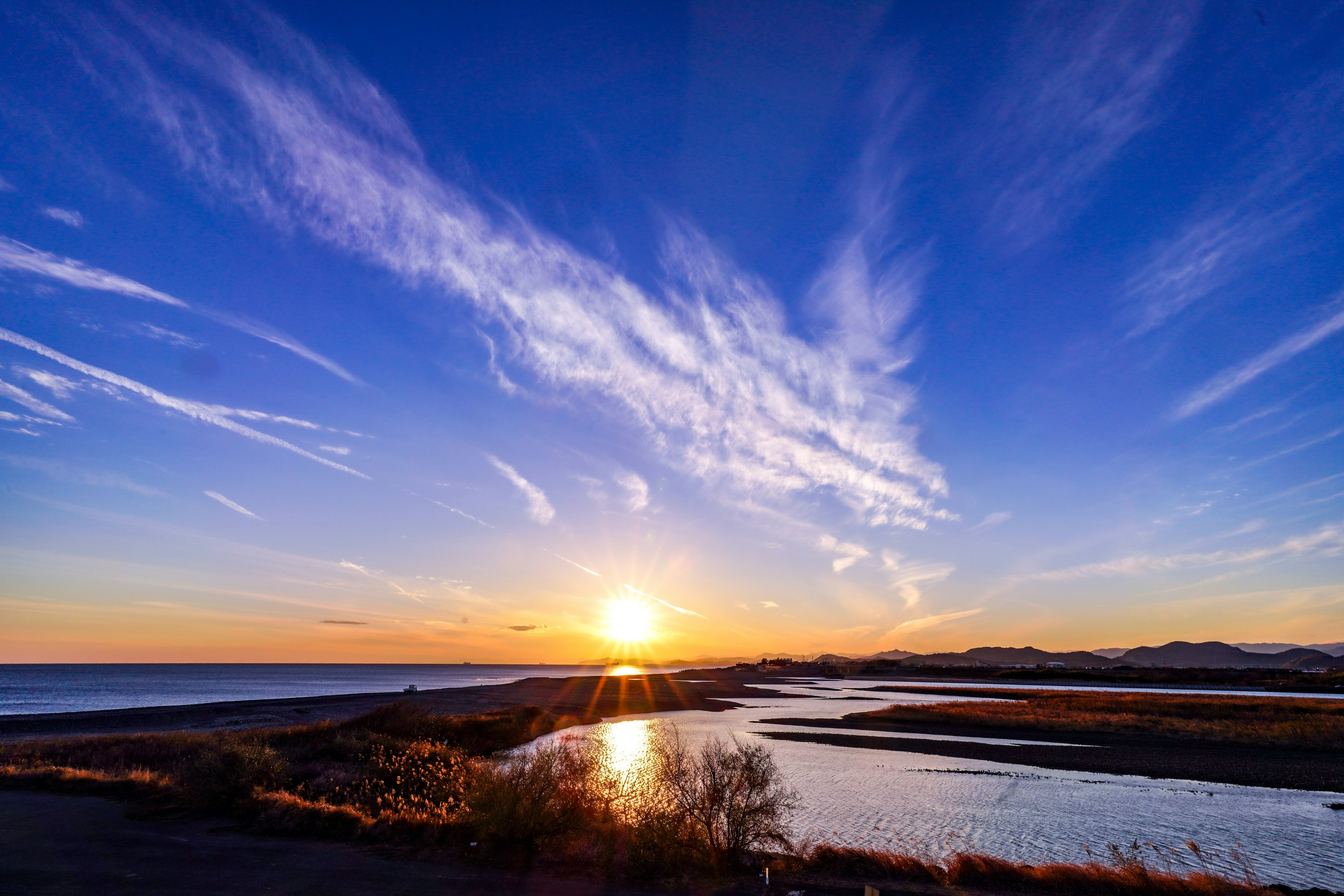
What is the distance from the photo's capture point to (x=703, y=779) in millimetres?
15000

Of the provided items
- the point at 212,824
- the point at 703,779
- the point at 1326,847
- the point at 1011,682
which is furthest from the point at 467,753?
the point at 1011,682

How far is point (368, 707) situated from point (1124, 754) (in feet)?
202

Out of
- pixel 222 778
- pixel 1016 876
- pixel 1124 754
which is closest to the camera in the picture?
pixel 1016 876

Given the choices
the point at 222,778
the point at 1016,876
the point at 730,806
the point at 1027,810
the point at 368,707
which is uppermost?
the point at 222,778

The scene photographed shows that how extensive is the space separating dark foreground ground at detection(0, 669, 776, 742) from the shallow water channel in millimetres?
28458

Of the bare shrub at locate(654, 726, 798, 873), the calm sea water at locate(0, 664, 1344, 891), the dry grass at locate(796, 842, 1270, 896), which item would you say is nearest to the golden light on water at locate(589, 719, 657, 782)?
the calm sea water at locate(0, 664, 1344, 891)

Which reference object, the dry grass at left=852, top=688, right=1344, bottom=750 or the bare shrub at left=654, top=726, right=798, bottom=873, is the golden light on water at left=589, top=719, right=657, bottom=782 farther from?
the dry grass at left=852, top=688, right=1344, bottom=750

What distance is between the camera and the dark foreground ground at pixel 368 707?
4353 centimetres

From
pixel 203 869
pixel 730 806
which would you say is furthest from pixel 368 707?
pixel 730 806

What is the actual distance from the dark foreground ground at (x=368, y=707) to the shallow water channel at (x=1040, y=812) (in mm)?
28458

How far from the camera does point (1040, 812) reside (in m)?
23.3

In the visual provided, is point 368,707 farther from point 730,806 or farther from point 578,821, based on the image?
point 730,806

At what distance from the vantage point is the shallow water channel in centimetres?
1838

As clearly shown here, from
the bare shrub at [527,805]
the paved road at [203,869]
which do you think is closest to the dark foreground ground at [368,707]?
the paved road at [203,869]
